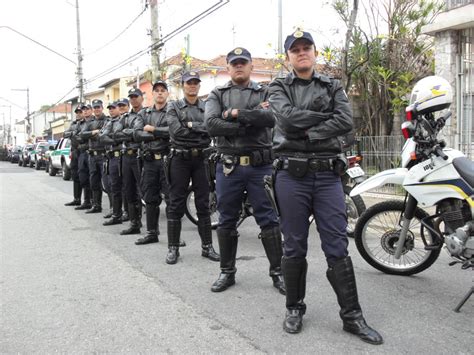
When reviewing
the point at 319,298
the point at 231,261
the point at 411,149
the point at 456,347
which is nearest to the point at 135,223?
the point at 231,261

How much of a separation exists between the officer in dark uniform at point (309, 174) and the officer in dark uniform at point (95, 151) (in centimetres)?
587

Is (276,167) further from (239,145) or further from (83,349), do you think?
(83,349)

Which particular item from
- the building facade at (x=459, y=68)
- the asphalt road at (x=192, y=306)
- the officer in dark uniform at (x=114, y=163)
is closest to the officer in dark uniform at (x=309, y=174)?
the asphalt road at (x=192, y=306)

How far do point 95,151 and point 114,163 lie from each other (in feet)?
4.54

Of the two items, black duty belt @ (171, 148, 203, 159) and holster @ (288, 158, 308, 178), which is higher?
black duty belt @ (171, 148, 203, 159)

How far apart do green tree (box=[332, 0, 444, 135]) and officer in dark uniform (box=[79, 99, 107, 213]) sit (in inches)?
226

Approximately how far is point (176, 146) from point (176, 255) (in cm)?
123

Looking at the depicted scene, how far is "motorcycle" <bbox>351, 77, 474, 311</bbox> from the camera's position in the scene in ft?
12.3

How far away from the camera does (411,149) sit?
4.11 metres

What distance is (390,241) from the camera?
14.5 feet

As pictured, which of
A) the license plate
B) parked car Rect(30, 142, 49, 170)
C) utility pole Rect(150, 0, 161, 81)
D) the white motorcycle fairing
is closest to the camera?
the white motorcycle fairing

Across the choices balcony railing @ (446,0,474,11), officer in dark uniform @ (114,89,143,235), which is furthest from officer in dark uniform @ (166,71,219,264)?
balcony railing @ (446,0,474,11)

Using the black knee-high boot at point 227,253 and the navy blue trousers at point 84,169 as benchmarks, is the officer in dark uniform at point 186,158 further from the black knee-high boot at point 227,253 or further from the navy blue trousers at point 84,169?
the navy blue trousers at point 84,169

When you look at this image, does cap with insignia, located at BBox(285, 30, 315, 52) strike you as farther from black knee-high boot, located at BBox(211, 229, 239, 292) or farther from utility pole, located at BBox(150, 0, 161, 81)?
utility pole, located at BBox(150, 0, 161, 81)
